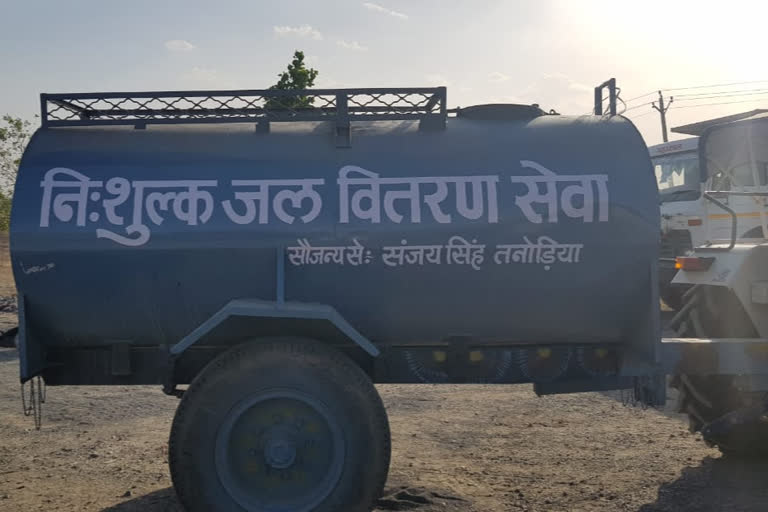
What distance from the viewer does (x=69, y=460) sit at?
568 centimetres

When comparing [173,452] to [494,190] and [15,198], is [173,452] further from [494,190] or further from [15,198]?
[494,190]

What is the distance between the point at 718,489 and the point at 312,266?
335cm

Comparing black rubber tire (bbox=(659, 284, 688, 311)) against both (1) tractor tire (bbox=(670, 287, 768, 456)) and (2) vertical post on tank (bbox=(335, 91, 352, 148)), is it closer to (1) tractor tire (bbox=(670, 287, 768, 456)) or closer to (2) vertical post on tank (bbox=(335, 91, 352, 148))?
(1) tractor tire (bbox=(670, 287, 768, 456))

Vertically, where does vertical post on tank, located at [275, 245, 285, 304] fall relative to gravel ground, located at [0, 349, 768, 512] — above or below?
above

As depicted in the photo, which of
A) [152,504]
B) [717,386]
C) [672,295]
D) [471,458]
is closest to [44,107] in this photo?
[152,504]

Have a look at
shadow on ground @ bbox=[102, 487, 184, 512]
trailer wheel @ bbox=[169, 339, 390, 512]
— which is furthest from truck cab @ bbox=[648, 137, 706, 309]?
shadow on ground @ bbox=[102, 487, 184, 512]

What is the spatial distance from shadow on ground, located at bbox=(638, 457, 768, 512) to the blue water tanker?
3.19 feet

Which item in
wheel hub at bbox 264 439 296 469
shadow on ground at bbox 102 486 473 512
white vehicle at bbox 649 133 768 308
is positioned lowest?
shadow on ground at bbox 102 486 473 512

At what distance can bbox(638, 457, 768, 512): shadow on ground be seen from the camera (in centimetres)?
452

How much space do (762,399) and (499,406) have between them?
9.40ft

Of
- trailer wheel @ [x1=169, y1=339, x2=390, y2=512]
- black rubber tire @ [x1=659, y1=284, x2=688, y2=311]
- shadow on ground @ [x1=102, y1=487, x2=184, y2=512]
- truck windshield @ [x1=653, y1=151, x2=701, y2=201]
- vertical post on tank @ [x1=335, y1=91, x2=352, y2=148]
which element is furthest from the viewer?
truck windshield @ [x1=653, y1=151, x2=701, y2=201]

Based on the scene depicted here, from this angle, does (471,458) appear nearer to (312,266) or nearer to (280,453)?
(280,453)

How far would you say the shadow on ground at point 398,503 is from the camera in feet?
14.9

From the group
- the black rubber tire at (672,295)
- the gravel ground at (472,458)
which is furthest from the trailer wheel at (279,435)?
the black rubber tire at (672,295)
